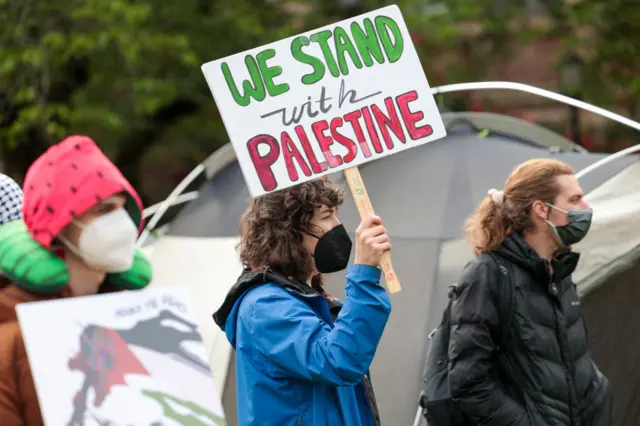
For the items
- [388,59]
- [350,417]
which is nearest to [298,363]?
[350,417]

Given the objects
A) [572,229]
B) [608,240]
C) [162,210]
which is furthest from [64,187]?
[162,210]

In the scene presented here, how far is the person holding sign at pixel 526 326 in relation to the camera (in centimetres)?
381

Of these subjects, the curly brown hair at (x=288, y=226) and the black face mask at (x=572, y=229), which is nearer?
the curly brown hair at (x=288, y=226)

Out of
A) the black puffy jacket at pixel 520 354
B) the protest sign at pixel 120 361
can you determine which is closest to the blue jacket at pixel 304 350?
the protest sign at pixel 120 361

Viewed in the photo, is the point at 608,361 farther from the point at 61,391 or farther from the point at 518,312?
the point at 61,391

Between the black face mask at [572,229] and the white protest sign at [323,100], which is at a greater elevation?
the white protest sign at [323,100]

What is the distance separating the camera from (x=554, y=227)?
4.04m

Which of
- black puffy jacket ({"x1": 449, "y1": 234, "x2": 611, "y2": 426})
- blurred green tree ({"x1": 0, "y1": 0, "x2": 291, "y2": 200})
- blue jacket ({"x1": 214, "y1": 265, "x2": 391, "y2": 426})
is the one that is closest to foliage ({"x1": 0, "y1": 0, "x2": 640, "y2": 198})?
blurred green tree ({"x1": 0, "y1": 0, "x2": 291, "y2": 200})

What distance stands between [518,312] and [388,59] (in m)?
1.08

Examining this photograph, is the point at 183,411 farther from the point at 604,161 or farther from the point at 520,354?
the point at 604,161

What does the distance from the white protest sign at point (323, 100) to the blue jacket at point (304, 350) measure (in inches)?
13.5

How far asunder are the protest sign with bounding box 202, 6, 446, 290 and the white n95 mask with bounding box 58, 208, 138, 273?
0.48 meters

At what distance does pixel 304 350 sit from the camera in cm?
290

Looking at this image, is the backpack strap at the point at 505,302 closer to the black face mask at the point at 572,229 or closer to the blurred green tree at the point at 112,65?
the black face mask at the point at 572,229
